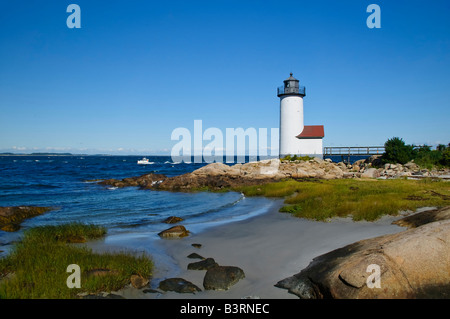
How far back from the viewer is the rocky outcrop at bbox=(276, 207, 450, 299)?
5.85 metres

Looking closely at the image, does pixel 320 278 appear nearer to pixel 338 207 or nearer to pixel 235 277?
pixel 235 277

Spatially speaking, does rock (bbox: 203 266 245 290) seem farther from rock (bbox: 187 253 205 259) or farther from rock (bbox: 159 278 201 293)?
rock (bbox: 187 253 205 259)

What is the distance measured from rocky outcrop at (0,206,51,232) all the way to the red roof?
34307 mm

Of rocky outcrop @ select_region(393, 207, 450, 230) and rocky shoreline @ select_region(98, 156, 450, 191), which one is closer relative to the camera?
rocky outcrop @ select_region(393, 207, 450, 230)

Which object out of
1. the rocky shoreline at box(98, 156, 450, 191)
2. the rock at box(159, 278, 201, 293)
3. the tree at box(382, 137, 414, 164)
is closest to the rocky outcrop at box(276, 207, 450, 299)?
the rock at box(159, 278, 201, 293)

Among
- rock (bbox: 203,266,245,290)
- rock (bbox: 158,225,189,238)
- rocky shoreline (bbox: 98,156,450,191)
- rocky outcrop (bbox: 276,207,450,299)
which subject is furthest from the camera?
rocky shoreline (bbox: 98,156,450,191)

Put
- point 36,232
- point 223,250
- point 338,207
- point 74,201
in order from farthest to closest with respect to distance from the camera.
Answer: point 74,201 < point 338,207 < point 36,232 < point 223,250

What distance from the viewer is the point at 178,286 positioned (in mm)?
7203

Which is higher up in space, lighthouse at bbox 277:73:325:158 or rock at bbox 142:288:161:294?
lighthouse at bbox 277:73:325:158

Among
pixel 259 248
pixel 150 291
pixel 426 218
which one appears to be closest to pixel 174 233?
pixel 259 248
